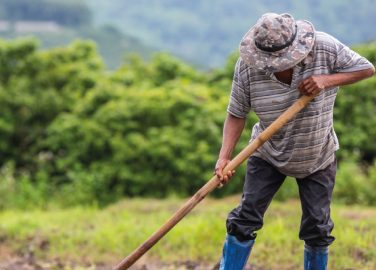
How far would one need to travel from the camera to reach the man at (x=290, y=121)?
386cm

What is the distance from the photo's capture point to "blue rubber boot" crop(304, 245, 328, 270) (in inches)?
170

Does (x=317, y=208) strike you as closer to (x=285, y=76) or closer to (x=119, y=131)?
(x=285, y=76)

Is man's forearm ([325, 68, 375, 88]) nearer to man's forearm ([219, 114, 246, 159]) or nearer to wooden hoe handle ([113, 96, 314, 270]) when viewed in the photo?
wooden hoe handle ([113, 96, 314, 270])

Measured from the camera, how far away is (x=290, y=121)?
4.05m

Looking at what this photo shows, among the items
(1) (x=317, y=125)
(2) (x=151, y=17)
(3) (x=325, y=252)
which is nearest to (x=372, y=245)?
(3) (x=325, y=252)

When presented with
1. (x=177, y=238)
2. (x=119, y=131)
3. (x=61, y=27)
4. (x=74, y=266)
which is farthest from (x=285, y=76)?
(x=61, y=27)

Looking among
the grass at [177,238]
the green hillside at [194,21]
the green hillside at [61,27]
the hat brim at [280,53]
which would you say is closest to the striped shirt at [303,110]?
the hat brim at [280,53]

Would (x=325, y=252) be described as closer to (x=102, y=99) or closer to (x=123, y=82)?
(x=102, y=99)

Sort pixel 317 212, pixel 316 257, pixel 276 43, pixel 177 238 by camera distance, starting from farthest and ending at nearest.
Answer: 1. pixel 177 238
2. pixel 316 257
3. pixel 317 212
4. pixel 276 43

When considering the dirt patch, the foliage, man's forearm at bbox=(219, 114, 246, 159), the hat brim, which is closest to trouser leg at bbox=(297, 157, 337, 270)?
man's forearm at bbox=(219, 114, 246, 159)

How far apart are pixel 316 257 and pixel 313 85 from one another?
106 cm

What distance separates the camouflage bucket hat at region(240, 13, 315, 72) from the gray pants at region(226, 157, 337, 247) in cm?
74

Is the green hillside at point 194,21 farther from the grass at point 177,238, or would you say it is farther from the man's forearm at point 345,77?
the man's forearm at point 345,77

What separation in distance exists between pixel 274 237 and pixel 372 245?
0.88 m
